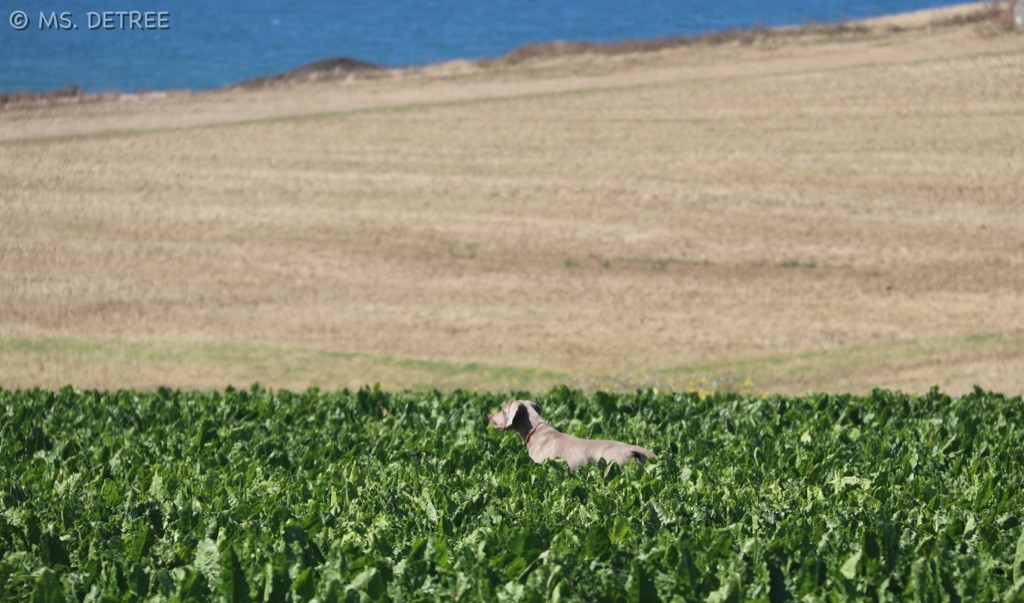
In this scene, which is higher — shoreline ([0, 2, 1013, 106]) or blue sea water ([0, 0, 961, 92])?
blue sea water ([0, 0, 961, 92])

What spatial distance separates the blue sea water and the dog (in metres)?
38.0

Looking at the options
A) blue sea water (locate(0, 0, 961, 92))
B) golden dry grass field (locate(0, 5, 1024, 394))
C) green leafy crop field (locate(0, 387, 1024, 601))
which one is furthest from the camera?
blue sea water (locate(0, 0, 961, 92))

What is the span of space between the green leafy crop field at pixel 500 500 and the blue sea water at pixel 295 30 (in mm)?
37089

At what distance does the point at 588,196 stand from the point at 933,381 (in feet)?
43.3

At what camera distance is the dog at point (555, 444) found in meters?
9.73

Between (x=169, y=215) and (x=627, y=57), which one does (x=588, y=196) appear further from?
(x=627, y=57)

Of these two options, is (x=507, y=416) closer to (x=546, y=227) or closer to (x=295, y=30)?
(x=546, y=227)

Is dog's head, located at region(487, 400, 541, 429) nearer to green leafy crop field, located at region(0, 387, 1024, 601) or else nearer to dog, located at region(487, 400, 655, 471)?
dog, located at region(487, 400, 655, 471)

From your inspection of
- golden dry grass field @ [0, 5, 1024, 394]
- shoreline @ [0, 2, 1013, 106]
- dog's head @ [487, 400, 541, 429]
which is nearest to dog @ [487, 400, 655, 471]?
dog's head @ [487, 400, 541, 429]

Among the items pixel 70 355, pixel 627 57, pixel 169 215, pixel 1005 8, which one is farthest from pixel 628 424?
pixel 1005 8

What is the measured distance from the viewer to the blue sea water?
62594 mm

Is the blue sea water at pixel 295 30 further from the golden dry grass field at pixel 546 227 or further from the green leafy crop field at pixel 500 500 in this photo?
the green leafy crop field at pixel 500 500

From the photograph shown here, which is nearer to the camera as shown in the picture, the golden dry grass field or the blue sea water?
the golden dry grass field

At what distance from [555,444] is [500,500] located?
7.17ft
